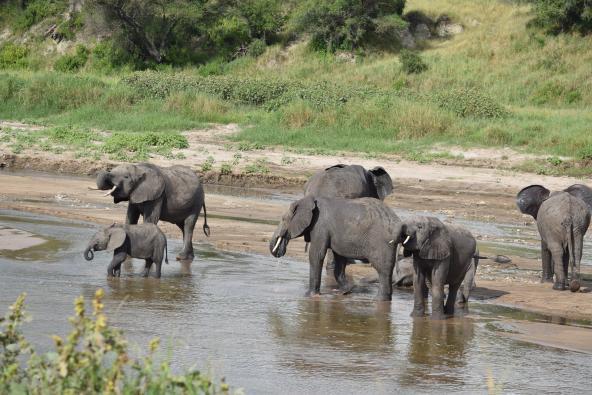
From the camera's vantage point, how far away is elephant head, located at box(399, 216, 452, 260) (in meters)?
10.2

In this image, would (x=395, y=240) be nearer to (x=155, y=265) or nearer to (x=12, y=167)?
(x=155, y=265)

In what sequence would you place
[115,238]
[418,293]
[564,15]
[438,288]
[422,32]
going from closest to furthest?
[438,288] < [418,293] < [115,238] < [564,15] < [422,32]

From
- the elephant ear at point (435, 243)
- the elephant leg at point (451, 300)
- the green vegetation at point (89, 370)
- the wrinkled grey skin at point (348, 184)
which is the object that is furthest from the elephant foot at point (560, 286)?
the green vegetation at point (89, 370)

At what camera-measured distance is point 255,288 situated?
1222 cm

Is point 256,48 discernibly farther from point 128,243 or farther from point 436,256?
point 436,256

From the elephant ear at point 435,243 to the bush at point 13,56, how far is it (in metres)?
Result: 44.1

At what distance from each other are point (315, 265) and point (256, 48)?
3848cm

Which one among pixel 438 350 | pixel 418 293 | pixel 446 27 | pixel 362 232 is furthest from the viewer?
pixel 446 27

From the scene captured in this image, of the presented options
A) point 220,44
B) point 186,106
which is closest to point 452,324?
point 186,106

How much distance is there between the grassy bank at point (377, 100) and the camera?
2780cm

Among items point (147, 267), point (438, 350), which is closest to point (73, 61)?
point (147, 267)

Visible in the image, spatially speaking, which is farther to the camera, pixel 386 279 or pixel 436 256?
pixel 386 279

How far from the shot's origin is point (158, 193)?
539 inches

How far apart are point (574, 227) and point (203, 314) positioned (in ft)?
15.1
